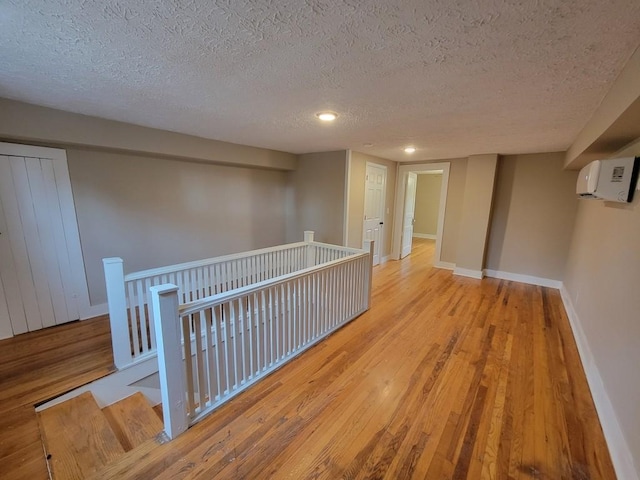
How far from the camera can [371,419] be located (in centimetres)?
172

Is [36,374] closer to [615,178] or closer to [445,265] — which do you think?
[615,178]

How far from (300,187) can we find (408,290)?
2.68 metres

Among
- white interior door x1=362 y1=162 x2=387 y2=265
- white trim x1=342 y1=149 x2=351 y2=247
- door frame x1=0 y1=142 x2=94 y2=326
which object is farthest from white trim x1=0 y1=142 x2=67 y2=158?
white interior door x1=362 y1=162 x2=387 y2=265

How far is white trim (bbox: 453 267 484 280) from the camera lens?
15.4ft

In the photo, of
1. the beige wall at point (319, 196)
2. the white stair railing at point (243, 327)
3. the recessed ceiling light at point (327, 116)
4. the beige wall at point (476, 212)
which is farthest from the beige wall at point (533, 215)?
the recessed ceiling light at point (327, 116)

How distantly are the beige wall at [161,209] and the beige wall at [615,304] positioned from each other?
14.5 ft

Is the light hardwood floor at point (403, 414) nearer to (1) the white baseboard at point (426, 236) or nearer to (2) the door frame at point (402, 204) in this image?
(2) the door frame at point (402, 204)

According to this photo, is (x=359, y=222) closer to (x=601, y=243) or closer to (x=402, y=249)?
(x=402, y=249)

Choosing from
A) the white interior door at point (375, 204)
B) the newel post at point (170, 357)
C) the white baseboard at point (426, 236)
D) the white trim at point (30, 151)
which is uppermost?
the white trim at point (30, 151)

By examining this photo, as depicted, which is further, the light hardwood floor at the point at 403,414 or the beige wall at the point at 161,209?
the beige wall at the point at 161,209

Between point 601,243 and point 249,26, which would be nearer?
point 249,26

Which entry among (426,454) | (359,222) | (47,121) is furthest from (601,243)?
(47,121)

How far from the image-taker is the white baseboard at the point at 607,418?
4.39 ft

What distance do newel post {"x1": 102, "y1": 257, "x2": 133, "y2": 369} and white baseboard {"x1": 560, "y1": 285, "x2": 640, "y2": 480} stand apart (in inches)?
129
